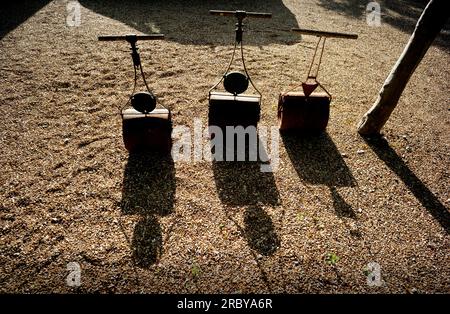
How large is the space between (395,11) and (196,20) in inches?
342

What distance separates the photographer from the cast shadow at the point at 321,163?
13.3ft

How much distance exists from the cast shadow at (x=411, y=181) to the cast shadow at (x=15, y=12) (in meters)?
9.25

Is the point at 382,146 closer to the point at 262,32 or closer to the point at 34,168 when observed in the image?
the point at 34,168

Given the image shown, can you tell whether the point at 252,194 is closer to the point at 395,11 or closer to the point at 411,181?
the point at 411,181

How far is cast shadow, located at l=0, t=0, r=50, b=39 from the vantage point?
27.5ft

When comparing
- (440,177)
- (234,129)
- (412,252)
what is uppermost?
(234,129)

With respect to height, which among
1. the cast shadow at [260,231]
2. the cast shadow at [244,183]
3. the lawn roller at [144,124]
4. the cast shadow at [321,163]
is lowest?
the cast shadow at [260,231]

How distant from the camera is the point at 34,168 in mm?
4184

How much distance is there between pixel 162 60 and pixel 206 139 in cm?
325

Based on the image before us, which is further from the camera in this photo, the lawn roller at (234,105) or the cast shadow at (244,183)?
the lawn roller at (234,105)

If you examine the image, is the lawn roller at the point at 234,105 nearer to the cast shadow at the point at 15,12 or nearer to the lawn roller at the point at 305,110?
the lawn roller at the point at 305,110

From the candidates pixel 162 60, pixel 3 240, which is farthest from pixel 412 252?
pixel 162 60

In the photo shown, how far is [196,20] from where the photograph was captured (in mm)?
9938

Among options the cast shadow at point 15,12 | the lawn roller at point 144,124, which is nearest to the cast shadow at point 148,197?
the lawn roller at point 144,124
